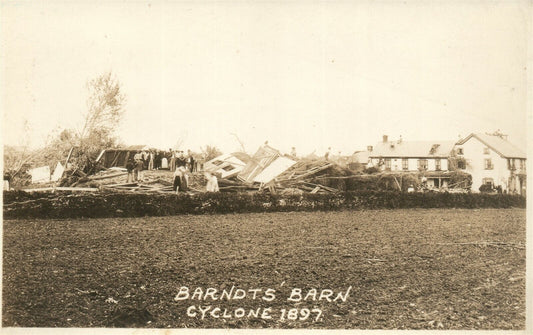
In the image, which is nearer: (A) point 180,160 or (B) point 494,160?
(B) point 494,160

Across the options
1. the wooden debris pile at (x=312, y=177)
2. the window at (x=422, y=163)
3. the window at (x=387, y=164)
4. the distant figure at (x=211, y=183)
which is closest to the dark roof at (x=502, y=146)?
the window at (x=422, y=163)

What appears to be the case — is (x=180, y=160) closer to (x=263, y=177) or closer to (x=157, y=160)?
(x=157, y=160)

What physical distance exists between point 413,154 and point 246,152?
1.92 m

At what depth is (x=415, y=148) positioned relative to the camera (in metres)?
3.95

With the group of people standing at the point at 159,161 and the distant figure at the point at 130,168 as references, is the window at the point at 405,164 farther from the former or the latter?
the distant figure at the point at 130,168

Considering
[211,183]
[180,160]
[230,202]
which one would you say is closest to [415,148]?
[230,202]

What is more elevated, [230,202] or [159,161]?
[159,161]

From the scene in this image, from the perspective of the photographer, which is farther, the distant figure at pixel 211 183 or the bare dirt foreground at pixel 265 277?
the distant figure at pixel 211 183

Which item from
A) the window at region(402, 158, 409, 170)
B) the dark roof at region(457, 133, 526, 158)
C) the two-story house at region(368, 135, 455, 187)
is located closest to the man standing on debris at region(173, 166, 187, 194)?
the two-story house at region(368, 135, 455, 187)

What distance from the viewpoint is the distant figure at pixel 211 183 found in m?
4.15

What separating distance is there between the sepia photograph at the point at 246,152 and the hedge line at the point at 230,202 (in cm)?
4

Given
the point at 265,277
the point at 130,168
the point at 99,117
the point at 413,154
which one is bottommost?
the point at 265,277

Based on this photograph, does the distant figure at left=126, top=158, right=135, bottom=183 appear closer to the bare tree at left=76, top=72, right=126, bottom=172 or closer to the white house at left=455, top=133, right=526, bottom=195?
the bare tree at left=76, top=72, right=126, bottom=172

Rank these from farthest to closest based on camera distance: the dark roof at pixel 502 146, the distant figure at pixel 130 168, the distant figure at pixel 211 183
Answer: the distant figure at pixel 211 183
the distant figure at pixel 130 168
the dark roof at pixel 502 146
